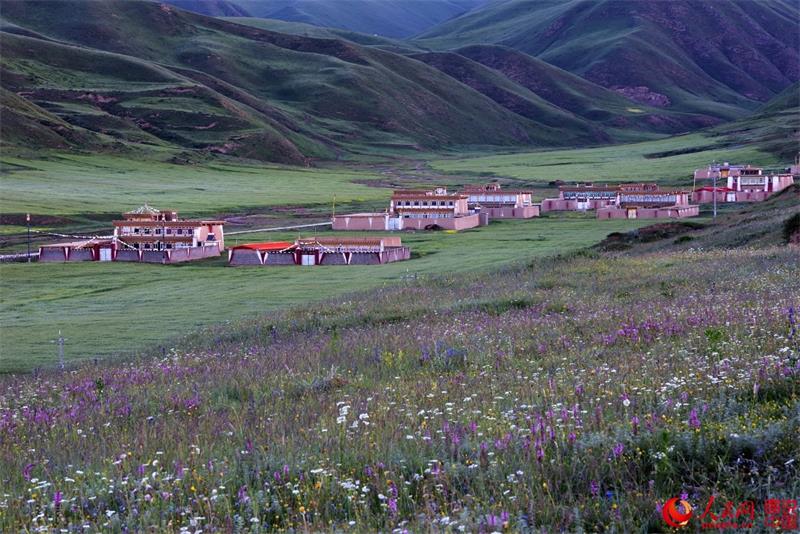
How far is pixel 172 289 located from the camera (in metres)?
53.5

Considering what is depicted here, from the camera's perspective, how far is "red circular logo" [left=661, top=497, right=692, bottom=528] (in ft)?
19.0

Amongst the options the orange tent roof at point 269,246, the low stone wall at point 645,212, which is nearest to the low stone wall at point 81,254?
the orange tent roof at point 269,246

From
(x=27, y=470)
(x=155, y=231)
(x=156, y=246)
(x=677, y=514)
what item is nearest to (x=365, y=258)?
(x=156, y=246)

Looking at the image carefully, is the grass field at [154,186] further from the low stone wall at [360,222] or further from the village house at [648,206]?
the village house at [648,206]

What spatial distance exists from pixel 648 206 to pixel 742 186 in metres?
26.3

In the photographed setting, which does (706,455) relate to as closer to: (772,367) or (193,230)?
(772,367)

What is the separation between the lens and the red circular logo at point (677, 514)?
5.78m

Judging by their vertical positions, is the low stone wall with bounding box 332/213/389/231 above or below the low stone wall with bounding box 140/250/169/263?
above

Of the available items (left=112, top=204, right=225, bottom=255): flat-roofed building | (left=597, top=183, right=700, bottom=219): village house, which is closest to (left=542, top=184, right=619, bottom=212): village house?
(left=597, top=183, right=700, bottom=219): village house

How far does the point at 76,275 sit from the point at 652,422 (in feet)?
205

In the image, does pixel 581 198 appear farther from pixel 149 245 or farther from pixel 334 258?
pixel 149 245

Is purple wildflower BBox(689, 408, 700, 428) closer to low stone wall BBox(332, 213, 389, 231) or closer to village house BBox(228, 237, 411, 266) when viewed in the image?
village house BBox(228, 237, 411, 266)

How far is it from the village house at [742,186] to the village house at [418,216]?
3477cm

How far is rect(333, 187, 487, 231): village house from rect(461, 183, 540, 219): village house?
4880 mm
